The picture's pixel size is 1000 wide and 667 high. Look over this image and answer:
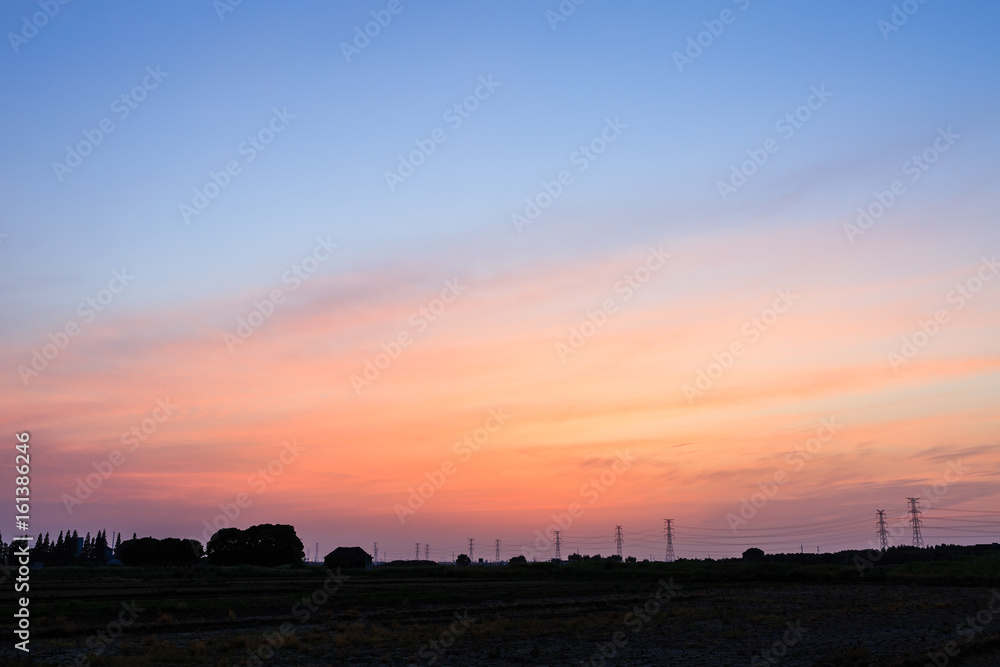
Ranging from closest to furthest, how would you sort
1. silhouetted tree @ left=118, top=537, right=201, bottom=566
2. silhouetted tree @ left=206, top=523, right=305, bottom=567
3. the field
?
the field → silhouetted tree @ left=206, top=523, right=305, bottom=567 → silhouetted tree @ left=118, top=537, right=201, bottom=566

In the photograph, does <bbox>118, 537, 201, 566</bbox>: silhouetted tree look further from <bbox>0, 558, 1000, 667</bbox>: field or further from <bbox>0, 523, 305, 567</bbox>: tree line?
<bbox>0, 558, 1000, 667</bbox>: field

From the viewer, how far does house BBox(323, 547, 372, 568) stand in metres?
133

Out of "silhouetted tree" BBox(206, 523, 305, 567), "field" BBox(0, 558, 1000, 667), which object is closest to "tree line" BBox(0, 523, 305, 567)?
"silhouetted tree" BBox(206, 523, 305, 567)

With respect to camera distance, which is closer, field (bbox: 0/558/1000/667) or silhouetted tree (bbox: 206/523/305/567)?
field (bbox: 0/558/1000/667)

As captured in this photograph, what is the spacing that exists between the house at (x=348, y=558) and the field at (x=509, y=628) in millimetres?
79938

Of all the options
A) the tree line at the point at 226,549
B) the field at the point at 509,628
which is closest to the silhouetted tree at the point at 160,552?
the tree line at the point at 226,549

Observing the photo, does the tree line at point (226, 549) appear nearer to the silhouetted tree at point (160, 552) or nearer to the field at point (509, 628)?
the silhouetted tree at point (160, 552)

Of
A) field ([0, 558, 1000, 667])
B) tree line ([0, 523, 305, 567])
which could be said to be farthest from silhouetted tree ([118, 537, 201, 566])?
field ([0, 558, 1000, 667])

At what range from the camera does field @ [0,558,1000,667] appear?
22.6 meters

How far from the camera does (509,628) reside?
31.2 metres

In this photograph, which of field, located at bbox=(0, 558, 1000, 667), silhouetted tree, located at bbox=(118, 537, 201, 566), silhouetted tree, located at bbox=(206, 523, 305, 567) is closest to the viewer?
field, located at bbox=(0, 558, 1000, 667)

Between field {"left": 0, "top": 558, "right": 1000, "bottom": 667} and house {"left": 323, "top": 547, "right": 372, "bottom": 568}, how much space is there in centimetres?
7994

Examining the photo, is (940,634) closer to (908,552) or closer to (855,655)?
(855,655)

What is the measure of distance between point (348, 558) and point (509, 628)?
10960 centimetres
